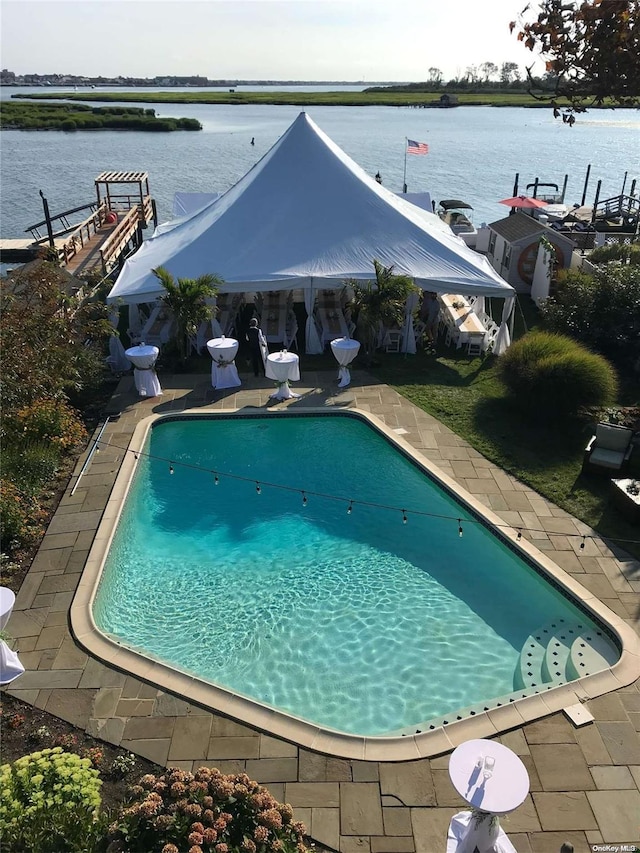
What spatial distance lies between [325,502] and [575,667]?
4068 millimetres

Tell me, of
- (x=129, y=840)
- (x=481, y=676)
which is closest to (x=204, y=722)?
(x=129, y=840)

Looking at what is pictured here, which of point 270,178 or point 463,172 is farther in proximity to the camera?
point 463,172

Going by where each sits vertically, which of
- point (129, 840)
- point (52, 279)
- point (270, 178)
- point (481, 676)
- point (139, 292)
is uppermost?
point (270, 178)

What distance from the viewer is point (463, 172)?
50.2 meters

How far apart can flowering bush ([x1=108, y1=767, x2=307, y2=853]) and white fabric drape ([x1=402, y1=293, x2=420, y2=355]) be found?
10.9 meters

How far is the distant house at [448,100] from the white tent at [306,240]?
117m

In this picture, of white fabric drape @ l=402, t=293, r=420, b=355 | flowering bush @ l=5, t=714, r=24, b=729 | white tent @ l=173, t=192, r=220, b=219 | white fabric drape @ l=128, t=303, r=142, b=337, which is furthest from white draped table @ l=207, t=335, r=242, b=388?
white tent @ l=173, t=192, r=220, b=219

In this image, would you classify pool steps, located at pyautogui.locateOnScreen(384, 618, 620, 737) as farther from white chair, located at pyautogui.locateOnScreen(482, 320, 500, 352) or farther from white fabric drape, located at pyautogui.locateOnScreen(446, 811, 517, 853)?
white chair, located at pyautogui.locateOnScreen(482, 320, 500, 352)

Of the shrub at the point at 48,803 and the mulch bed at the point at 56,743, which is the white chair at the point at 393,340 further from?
the shrub at the point at 48,803

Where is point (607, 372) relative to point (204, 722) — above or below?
above

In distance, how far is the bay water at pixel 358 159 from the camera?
40.0m

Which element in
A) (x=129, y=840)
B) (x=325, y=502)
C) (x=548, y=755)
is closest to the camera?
(x=129, y=840)

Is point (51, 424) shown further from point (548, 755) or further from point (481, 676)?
point (548, 755)

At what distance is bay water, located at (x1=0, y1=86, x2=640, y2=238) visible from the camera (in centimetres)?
3997
